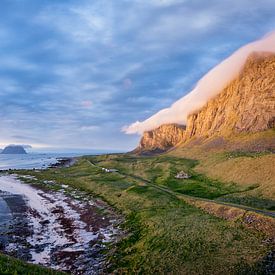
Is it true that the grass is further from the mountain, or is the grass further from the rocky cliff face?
the rocky cliff face

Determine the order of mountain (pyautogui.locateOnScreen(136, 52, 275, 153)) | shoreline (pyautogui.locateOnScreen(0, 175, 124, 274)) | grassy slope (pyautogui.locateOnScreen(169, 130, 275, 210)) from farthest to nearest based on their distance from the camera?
mountain (pyautogui.locateOnScreen(136, 52, 275, 153)), grassy slope (pyautogui.locateOnScreen(169, 130, 275, 210)), shoreline (pyautogui.locateOnScreen(0, 175, 124, 274))

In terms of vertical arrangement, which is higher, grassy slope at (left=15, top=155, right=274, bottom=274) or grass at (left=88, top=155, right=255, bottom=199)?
grass at (left=88, top=155, right=255, bottom=199)

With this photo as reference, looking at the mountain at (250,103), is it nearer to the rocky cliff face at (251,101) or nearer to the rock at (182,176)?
the rocky cliff face at (251,101)

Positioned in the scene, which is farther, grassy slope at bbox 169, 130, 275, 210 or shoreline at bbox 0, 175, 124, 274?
grassy slope at bbox 169, 130, 275, 210

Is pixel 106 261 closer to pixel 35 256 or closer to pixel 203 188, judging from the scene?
pixel 35 256

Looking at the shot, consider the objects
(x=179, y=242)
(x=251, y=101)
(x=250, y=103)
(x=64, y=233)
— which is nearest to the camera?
(x=179, y=242)

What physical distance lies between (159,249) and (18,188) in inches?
3013

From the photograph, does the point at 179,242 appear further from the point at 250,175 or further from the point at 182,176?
the point at 182,176

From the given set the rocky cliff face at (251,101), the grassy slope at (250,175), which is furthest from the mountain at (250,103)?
the grassy slope at (250,175)

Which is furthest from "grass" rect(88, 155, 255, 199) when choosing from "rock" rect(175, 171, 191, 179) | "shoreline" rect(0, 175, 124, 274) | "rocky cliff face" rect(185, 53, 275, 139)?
"rocky cliff face" rect(185, 53, 275, 139)

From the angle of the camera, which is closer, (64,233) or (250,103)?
(64,233)

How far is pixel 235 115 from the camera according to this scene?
176000 millimetres

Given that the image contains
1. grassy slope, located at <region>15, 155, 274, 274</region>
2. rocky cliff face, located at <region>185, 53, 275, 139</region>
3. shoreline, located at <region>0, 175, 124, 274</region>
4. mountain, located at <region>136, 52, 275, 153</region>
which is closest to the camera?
grassy slope, located at <region>15, 155, 274, 274</region>

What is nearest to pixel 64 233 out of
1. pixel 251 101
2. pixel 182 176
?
pixel 182 176
